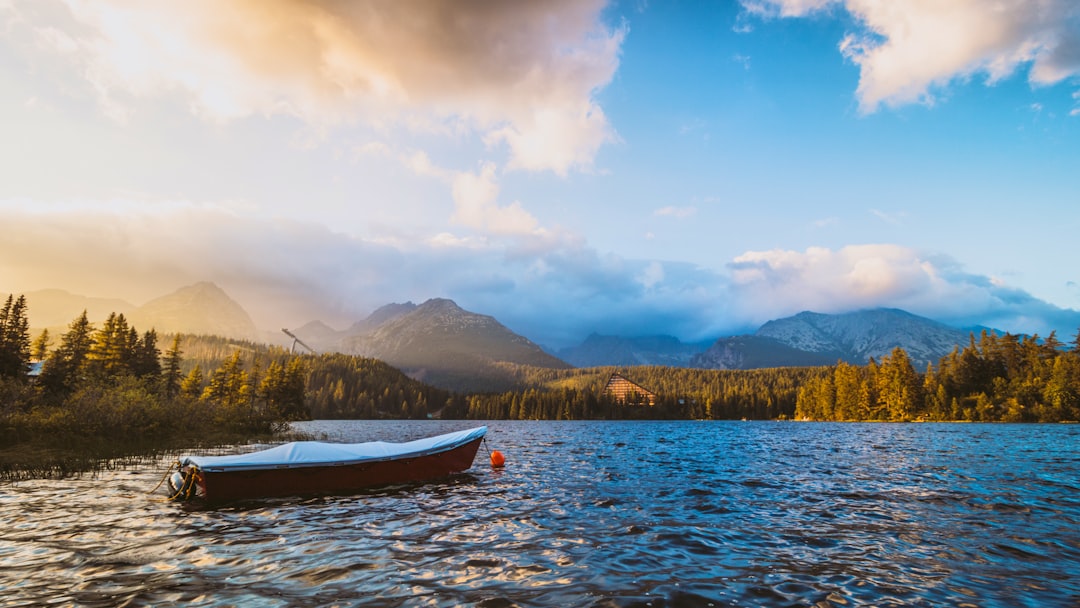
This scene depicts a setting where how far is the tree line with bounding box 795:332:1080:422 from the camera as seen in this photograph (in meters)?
107

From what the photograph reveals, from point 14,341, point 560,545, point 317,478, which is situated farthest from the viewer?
point 14,341

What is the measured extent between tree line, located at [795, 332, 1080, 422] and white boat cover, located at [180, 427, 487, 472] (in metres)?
140

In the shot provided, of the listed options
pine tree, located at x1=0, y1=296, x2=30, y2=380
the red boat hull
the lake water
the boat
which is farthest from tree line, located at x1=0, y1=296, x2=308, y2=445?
the red boat hull

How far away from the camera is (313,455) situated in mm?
21406

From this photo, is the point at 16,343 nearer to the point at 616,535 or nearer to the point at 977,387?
the point at 616,535

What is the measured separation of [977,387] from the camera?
12862 centimetres

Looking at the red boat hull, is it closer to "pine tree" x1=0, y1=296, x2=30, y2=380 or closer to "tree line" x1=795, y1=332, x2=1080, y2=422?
"pine tree" x1=0, y1=296, x2=30, y2=380

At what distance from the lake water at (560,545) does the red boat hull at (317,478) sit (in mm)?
853

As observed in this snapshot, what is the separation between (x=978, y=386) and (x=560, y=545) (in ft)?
537

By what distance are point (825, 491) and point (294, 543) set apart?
69.8 ft

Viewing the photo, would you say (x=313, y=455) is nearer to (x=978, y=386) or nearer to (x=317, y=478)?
(x=317, y=478)

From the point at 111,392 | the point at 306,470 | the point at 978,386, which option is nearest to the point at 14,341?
the point at 111,392

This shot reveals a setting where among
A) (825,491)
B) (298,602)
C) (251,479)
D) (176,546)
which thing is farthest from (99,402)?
(825,491)

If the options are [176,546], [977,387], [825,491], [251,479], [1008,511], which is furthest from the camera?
[977,387]
